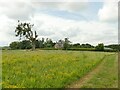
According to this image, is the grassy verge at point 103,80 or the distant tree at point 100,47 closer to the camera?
the grassy verge at point 103,80

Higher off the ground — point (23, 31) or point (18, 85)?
point (23, 31)

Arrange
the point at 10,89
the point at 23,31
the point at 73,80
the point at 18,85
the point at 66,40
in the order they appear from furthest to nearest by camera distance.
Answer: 1. the point at 66,40
2. the point at 23,31
3. the point at 73,80
4. the point at 18,85
5. the point at 10,89

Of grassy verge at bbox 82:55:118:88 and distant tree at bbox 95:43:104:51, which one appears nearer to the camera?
grassy verge at bbox 82:55:118:88

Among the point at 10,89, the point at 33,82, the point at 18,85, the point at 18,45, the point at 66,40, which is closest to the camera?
the point at 10,89

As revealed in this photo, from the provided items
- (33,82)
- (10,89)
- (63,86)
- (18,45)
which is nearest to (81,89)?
(63,86)

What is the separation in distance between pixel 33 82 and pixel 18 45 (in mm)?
110308

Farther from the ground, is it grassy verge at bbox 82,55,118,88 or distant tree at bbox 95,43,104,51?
distant tree at bbox 95,43,104,51

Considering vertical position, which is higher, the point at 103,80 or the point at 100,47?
the point at 100,47

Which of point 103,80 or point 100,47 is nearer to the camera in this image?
point 103,80

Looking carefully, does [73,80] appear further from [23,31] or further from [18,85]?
[23,31]

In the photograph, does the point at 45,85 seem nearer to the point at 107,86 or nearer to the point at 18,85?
the point at 18,85

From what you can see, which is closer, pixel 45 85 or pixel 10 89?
pixel 10 89

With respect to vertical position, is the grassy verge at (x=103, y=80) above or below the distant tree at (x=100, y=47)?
below

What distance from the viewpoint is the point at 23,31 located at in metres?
96.0
